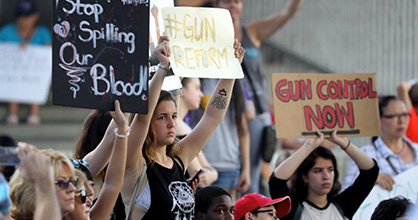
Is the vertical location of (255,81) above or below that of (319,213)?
above

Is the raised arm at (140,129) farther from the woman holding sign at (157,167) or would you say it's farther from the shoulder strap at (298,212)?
the shoulder strap at (298,212)

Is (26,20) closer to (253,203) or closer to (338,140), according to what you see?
(338,140)

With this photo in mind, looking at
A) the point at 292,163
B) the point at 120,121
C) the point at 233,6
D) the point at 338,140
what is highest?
the point at 233,6

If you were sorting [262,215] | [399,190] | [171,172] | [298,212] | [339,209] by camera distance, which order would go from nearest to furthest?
[171,172] < [262,215] < [298,212] < [339,209] < [399,190]

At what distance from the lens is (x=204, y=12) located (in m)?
5.81

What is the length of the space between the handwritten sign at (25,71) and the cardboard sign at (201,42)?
6.42m

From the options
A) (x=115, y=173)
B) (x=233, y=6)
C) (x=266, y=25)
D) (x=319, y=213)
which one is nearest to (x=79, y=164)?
(x=115, y=173)

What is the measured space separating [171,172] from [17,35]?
7208 millimetres

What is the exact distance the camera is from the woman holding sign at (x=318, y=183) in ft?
20.2

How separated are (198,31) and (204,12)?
5.8 inches

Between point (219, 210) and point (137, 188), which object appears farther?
point (219, 210)

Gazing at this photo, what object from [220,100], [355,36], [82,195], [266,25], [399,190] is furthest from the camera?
[355,36]

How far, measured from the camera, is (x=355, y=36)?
12367mm

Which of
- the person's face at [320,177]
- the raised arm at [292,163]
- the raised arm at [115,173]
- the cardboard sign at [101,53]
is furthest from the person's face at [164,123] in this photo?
the person's face at [320,177]
